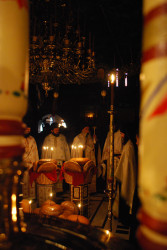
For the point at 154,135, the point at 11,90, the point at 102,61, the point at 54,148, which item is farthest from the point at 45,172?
the point at 154,135

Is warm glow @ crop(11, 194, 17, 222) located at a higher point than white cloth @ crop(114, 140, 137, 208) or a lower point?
higher

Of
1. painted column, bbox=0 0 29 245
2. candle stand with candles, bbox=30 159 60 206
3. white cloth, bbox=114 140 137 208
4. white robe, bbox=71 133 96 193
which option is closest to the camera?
painted column, bbox=0 0 29 245

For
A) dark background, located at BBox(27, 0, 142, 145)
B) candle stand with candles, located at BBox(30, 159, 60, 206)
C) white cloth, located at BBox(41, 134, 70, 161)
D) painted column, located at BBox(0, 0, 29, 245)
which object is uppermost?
dark background, located at BBox(27, 0, 142, 145)

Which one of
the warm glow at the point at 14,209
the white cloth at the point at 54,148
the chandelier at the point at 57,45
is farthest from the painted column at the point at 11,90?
the white cloth at the point at 54,148

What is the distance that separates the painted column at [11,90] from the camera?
72 centimetres

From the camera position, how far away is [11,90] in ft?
2.37

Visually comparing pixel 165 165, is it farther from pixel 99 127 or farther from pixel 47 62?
pixel 99 127

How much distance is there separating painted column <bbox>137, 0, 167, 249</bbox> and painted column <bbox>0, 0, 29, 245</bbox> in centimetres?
40

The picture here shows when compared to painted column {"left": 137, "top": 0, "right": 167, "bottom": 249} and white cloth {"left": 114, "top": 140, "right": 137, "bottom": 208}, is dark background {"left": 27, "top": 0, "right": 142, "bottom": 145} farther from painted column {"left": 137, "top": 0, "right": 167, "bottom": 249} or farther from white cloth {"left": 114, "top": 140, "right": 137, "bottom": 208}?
white cloth {"left": 114, "top": 140, "right": 137, "bottom": 208}

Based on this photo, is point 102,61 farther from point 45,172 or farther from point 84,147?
point 84,147

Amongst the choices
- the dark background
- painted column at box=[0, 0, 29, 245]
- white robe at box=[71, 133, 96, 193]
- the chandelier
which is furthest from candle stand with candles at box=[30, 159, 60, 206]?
painted column at box=[0, 0, 29, 245]

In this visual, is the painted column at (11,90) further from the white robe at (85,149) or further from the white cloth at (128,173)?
the white robe at (85,149)

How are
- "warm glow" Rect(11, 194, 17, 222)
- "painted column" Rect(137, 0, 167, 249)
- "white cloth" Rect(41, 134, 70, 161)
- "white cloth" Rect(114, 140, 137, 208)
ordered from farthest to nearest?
"white cloth" Rect(41, 134, 70, 161) < "white cloth" Rect(114, 140, 137, 208) < "warm glow" Rect(11, 194, 17, 222) < "painted column" Rect(137, 0, 167, 249)

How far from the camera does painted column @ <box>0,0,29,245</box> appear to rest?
28.2 inches
